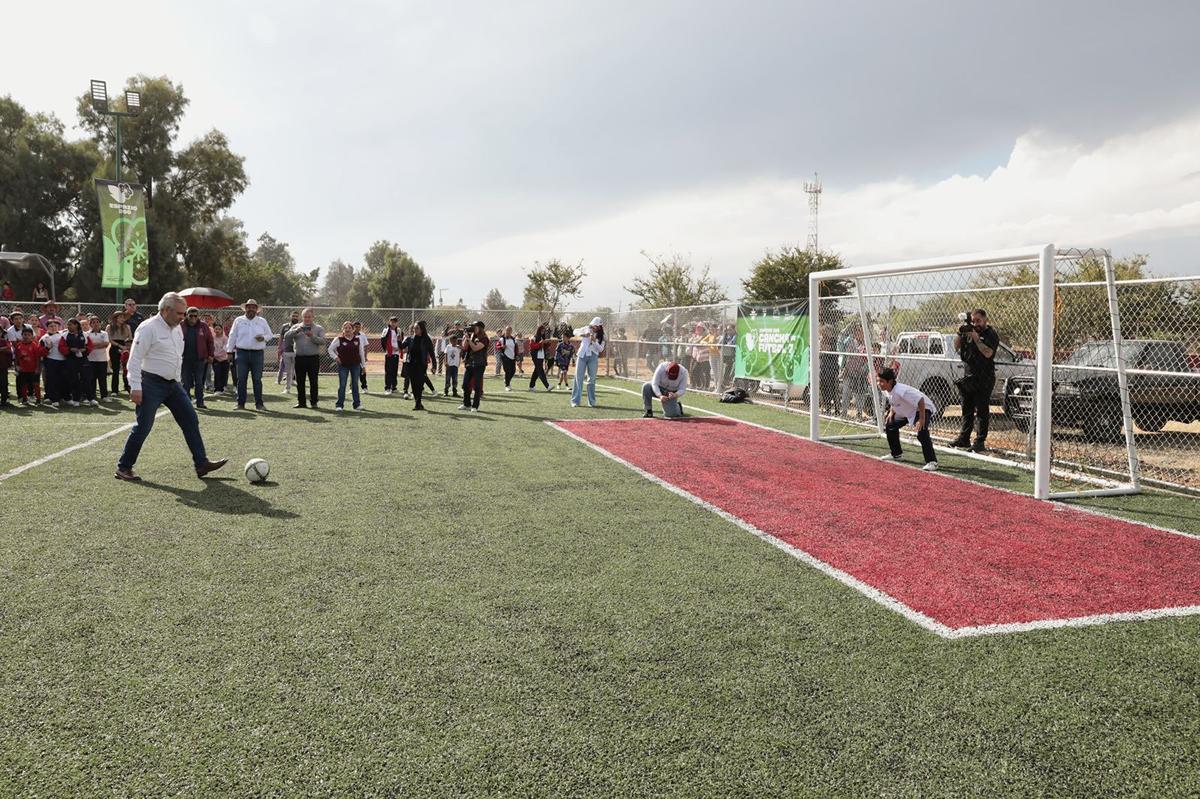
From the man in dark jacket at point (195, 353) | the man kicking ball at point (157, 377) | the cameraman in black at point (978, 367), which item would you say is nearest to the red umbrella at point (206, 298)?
the man in dark jacket at point (195, 353)

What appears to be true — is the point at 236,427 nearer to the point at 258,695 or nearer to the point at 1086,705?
the point at 258,695

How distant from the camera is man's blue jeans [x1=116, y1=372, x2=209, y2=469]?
7.67 m

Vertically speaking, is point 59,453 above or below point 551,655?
above

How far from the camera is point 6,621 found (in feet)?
13.5

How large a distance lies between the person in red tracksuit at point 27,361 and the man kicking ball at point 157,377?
879 cm

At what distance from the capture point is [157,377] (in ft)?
25.3

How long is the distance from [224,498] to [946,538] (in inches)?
252

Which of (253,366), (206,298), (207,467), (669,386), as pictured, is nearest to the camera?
(207,467)

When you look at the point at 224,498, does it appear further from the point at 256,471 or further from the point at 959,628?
the point at 959,628

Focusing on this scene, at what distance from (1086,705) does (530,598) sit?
285cm

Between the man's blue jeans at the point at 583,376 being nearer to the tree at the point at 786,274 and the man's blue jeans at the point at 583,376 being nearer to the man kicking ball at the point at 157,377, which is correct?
the man kicking ball at the point at 157,377

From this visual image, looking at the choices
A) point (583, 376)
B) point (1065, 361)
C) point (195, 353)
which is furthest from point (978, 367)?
point (195, 353)

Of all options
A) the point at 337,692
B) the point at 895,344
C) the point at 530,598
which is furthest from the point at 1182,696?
the point at 895,344

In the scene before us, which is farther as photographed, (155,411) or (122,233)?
(122,233)
